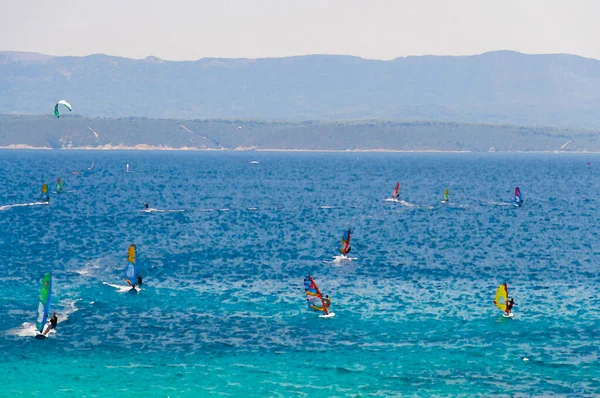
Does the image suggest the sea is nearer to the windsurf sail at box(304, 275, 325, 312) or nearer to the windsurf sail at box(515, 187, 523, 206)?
the windsurf sail at box(304, 275, 325, 312)

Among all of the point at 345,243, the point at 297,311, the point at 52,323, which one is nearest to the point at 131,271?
the point at 52,323

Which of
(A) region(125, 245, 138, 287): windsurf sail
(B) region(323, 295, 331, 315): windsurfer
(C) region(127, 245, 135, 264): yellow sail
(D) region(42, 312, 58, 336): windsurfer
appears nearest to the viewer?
(D) region(42, 312, 58, 336): windsurfer

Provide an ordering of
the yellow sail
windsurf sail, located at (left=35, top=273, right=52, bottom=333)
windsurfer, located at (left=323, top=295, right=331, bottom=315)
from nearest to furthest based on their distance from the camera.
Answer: windsurf sail, located at (left=35, top=273, right=52, bottom=333) < windsurfer, located at (left=323, top=295, right=331, bottom=315) < the yellow sail

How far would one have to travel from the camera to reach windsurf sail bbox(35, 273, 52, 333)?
5922 centimetres

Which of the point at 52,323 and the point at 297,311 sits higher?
the point at 297,311

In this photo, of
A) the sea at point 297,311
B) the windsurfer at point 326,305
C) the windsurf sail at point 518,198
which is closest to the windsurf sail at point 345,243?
the sea at point 297,311

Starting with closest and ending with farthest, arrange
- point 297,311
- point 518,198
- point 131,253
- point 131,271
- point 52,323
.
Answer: point 52,323 → point 297,311 → point 131,253 → point 131,271 → point 518,198

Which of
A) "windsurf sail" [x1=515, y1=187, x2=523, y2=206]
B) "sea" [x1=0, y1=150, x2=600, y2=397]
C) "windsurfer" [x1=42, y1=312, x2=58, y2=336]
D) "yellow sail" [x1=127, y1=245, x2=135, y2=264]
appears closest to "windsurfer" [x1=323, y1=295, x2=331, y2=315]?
"sea" [x1=0, y1=150, x2=600, y2=397]

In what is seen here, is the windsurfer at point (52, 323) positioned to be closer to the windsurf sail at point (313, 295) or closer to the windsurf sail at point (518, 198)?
the windsurf sail at point (313, 295)

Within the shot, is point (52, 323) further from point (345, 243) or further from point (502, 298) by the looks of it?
point (345, 243)

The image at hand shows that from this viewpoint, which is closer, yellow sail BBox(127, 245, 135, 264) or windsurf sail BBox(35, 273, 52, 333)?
windsurf sail BBox(35, 273, 52, 333)

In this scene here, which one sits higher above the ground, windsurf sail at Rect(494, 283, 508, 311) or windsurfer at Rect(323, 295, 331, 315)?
windsurf sail at Rect(494, 283, 508, 311)

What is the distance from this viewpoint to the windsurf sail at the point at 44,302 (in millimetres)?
59219

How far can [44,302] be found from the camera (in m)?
59.6
